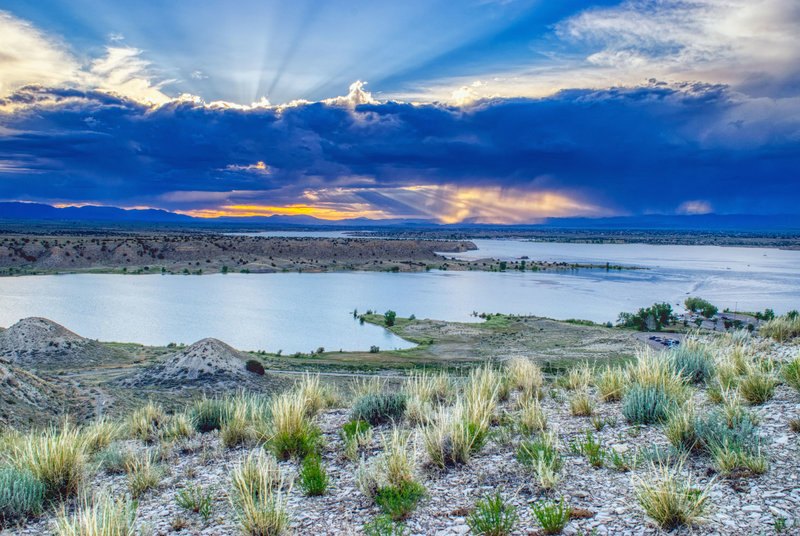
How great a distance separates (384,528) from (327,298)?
5606 centimetres

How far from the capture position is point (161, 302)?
5512 centimetres

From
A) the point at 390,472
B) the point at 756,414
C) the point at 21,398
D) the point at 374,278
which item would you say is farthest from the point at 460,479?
the point at 374,278

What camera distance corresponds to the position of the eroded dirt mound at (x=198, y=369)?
21.0m

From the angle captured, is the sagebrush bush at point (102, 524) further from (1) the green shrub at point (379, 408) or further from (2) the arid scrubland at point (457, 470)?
(1) the green shrub at point (379, 408)

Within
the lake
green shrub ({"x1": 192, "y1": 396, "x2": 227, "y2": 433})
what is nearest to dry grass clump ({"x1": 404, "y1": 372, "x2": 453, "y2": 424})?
green shrub ({"x1": 192, "y1": 396, "x2": 227, "y2": 433})

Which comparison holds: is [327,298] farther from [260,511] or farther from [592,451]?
[260,511]

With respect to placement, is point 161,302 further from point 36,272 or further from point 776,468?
point 776,468

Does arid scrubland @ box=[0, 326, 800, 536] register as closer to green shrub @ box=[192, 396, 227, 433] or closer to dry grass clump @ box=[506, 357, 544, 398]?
green shrub @ box=[192, 396, 227, 433]

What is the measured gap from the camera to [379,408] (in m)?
8.24

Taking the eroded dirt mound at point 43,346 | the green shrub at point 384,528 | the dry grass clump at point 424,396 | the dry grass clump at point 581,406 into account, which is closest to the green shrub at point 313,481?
the green shrub at point 384,528

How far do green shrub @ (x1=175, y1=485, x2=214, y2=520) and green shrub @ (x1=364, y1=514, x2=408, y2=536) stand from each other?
5.48 ft

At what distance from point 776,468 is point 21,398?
14.3 metres

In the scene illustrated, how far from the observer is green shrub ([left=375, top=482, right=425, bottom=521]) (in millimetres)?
5008

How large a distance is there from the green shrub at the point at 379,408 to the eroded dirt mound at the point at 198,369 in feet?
46.0
